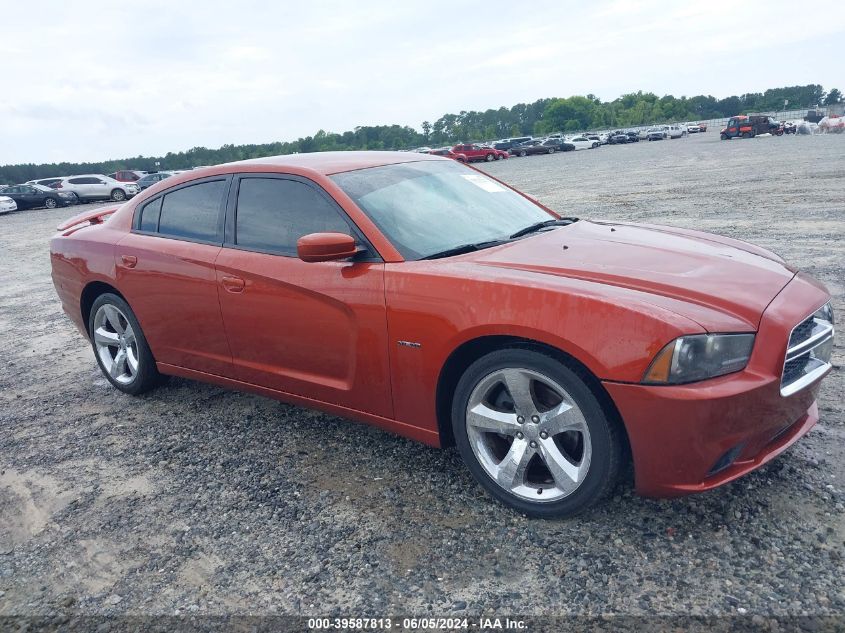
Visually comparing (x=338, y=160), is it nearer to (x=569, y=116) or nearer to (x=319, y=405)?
(x=319, y=405)

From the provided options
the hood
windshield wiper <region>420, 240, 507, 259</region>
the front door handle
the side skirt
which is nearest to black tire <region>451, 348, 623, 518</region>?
the side skirt

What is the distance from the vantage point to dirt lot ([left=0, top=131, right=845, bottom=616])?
246cm

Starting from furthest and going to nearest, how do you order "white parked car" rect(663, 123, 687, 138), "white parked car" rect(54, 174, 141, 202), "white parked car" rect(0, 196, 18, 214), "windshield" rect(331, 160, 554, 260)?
"white parked car" rect(663, 123, 687, 138) → "white parked car" rect(54, 174, 141, 202) → "white parked car" rect(0, 196, 18, 214) → "windshield" rect(331, 160, 554, 260)

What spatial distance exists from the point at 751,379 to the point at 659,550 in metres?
0.76

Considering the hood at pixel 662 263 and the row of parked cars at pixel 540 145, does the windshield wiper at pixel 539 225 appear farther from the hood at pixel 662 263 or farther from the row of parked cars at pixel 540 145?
the row of parked cars at pixel 540 145

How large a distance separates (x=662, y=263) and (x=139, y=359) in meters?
3.44

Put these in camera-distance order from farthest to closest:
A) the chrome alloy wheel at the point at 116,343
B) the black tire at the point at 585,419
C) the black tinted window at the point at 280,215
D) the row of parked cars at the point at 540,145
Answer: the row of parked cars at the point at 540,145, the chrome alloy wheel at the point at 116,343, the black tinted window at the point at 280,215, the black tire at the point at 585,419

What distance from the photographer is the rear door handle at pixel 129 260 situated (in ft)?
14.3

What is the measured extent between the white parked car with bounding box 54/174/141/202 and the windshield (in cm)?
3352

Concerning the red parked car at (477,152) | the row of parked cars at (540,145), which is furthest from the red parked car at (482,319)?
the red parked car at (477,152)

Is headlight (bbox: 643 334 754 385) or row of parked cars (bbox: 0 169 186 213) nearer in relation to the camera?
headlight (bbox: 643 334 754 385)

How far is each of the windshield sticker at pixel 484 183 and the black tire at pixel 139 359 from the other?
2.40 m

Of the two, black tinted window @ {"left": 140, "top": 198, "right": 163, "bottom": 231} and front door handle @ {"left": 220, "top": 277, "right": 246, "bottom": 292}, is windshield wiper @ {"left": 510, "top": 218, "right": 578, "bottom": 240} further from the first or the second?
black tinted window @ {"left": 140, "top": 198, "right": 163, "bottom": 231}

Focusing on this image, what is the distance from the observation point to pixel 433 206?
143 inches
